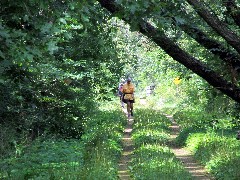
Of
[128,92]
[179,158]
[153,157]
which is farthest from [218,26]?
[128,92]

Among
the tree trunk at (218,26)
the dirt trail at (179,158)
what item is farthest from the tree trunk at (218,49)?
the dirt trail at (179,158)

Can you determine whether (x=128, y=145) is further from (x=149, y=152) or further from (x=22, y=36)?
(x=22, y=36)

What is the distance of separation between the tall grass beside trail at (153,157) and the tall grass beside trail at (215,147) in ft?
2.23

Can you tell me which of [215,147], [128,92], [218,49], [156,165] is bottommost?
[156,165]

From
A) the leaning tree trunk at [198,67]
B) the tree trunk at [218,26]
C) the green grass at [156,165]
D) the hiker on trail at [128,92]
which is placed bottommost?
the green grass at [156,165]

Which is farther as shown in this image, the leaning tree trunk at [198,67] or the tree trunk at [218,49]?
the tree trunk at [218,49]

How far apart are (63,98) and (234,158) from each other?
21.6 feet

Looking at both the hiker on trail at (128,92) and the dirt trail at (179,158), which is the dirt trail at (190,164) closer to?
the dirt trail at (179,158)

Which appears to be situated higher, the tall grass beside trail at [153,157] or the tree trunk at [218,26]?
the tree trunk at [218,26]

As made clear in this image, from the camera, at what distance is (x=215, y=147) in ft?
45.4

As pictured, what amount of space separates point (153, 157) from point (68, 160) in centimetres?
224

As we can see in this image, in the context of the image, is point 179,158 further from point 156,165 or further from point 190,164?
point 156,165

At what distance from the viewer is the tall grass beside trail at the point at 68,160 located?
31.0ft

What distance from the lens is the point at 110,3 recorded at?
8.49 metres
